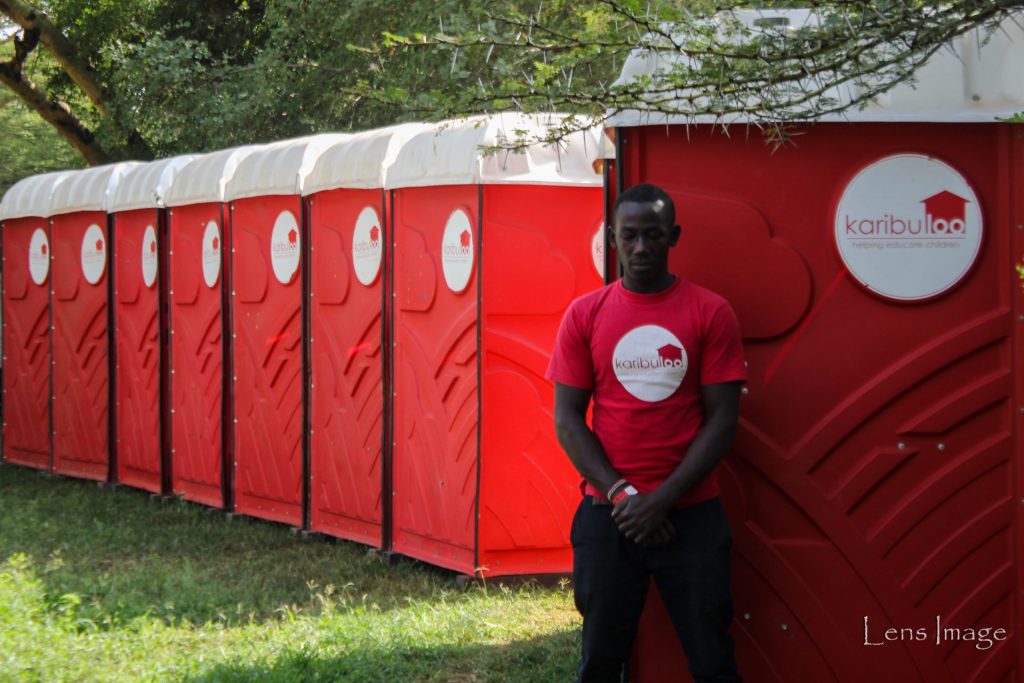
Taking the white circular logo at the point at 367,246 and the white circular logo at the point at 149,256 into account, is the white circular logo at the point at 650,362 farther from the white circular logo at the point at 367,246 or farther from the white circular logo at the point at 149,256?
the white circular logo at the point at 149,256

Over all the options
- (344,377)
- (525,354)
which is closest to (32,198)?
(344,377)

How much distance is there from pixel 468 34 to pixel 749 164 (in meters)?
1.13

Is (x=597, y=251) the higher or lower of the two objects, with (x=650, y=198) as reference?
lower

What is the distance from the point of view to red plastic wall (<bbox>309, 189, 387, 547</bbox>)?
27.9 feet

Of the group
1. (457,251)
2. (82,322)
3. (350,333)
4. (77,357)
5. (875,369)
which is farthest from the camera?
(77,357)

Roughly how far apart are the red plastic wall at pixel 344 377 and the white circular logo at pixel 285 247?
18 centimetres

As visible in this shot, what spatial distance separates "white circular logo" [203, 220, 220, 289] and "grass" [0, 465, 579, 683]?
5.63 feet

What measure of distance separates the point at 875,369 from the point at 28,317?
34.1ft

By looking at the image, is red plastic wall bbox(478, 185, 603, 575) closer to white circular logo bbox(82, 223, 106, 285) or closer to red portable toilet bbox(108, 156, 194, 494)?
red portable toilet bbox(108, 156, 194, 494)

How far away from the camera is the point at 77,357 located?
1238 centimetres

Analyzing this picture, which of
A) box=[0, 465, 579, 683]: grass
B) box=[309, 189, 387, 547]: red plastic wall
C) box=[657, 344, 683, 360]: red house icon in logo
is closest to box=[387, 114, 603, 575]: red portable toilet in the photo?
box=[0, 465, 579, 683]: grass

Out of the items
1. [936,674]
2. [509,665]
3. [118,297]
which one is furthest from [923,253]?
[118,297]

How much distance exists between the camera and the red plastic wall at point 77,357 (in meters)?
12.0

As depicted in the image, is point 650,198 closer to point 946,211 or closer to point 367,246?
point 946,211
